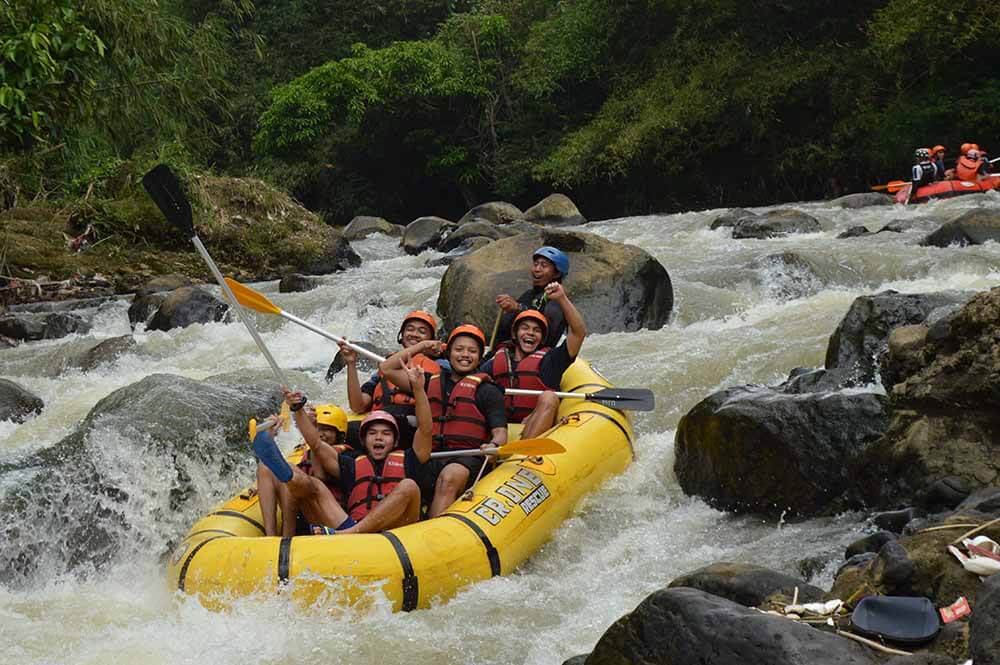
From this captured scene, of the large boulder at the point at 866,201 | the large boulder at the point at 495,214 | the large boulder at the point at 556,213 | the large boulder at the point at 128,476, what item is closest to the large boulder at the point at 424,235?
the large boulder at the point at 495,214

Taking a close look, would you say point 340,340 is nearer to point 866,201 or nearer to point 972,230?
point 972,230

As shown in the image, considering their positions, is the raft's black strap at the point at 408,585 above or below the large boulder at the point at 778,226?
below

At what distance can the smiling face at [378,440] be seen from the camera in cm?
485

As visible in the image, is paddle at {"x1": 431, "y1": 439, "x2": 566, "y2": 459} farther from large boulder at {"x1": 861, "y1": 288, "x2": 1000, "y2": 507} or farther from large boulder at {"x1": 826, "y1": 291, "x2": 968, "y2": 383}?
large boulder at {"x1": 826, "y1": 291, "x2": 968, "y2": 383}

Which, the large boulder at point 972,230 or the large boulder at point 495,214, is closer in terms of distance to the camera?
the large boulder at point 972,230

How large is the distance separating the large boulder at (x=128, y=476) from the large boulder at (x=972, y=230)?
604 centimetres

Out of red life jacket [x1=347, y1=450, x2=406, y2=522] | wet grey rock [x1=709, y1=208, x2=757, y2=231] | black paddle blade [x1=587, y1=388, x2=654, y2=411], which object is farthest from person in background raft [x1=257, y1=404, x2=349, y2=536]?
wet grey rock [x1=709, y1=208, x2=757, y2=231]

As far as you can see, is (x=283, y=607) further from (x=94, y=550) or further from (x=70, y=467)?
(x=70, y=467)

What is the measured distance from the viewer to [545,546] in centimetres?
498

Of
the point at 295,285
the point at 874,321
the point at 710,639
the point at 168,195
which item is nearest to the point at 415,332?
the point at 168,195

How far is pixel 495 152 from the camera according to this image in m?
21.5

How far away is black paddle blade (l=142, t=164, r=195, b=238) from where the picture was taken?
464 centimetres

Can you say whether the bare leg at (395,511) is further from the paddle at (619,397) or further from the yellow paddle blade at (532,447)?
the paddle at (619,397)

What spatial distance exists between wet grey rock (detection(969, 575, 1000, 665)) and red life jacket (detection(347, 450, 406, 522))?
272 centimetres
